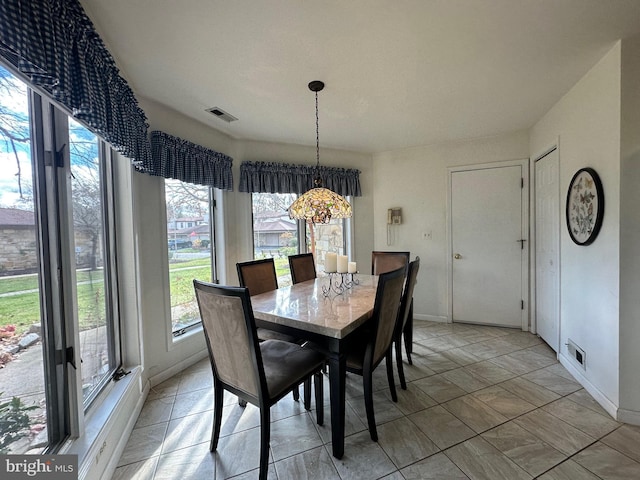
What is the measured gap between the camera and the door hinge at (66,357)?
1.27 metres

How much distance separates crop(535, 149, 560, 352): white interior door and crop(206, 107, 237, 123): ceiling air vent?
3.09m

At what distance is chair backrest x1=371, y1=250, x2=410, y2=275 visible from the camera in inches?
121

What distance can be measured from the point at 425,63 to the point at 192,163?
2095mm

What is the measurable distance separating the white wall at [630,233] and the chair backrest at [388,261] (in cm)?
163

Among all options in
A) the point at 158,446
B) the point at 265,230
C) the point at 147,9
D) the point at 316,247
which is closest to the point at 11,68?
the point at 147,9

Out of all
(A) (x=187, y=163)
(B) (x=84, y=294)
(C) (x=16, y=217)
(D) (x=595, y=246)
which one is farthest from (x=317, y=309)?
(D) (x=595, y=246)

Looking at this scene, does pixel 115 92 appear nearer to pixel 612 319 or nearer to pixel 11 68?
pixel 11 68

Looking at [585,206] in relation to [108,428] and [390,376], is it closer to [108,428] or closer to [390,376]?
[390,376]

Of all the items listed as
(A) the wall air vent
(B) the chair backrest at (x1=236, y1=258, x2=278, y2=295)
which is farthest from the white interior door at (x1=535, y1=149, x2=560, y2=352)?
(B) the chair backrest at (x1=236, y1=258, x2=278, y2=295)

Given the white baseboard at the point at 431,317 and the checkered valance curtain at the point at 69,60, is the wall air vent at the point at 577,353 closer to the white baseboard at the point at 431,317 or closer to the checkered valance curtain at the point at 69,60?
the white baseboard at the point at 431,317

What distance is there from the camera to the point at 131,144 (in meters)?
1.67

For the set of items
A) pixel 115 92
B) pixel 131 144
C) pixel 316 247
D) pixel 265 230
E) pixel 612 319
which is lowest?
pixel 612 319

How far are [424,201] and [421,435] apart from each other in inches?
108

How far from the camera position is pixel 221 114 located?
2.60 m
